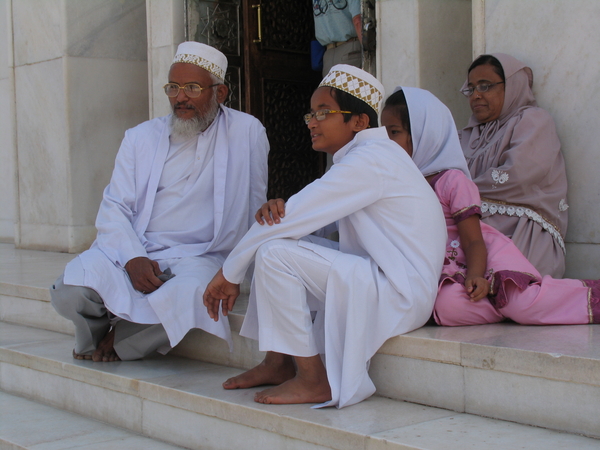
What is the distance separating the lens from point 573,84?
382 centimetres

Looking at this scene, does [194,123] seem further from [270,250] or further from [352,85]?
[270,250]

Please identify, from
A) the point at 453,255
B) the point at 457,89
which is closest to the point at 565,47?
the point at 457,89

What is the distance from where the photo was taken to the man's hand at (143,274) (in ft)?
11.1

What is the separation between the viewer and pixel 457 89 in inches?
186

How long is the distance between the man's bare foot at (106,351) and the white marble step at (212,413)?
54mm

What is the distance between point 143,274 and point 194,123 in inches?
33.8

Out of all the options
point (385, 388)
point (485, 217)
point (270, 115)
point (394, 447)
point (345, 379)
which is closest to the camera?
point (394, 447)

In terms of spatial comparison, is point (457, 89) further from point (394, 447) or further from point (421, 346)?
point (394, 447)

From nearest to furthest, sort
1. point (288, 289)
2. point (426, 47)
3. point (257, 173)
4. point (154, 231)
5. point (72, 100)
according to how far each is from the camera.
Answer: point (288, 289) → point (154, 231) → point (257, 173) → point (426, 47) → point (72, 100)

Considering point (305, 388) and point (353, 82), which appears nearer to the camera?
point (305, 388)

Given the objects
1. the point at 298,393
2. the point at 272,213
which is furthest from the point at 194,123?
the point at 298,393

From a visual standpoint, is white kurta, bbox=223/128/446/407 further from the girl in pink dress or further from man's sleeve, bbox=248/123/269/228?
man's sleeve, bbox=248/123/269/228

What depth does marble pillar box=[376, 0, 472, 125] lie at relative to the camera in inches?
177

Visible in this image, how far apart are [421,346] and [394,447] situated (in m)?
0.53
